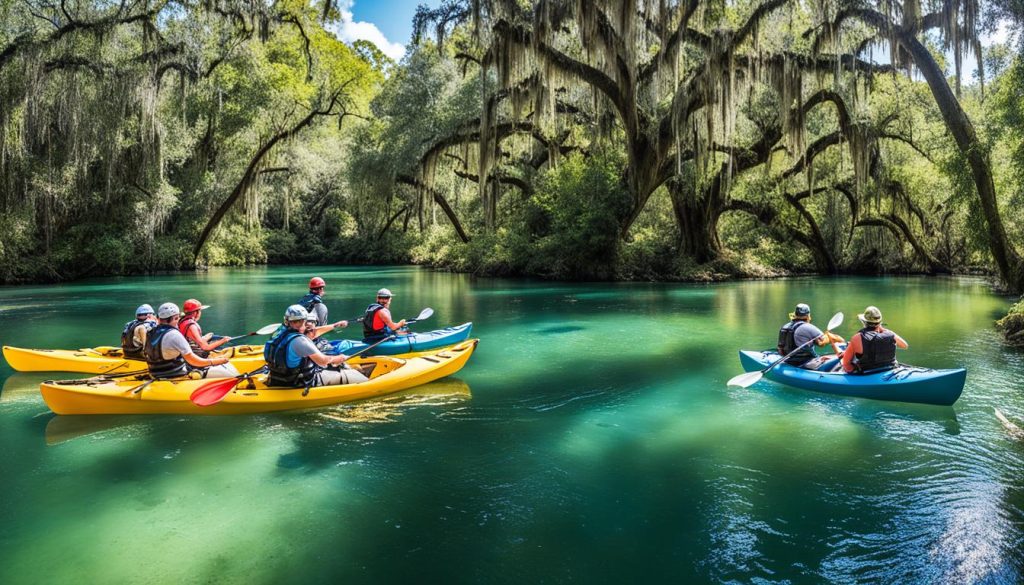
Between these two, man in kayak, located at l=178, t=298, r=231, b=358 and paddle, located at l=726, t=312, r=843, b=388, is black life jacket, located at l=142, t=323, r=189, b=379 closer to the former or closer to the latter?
man in kayak, located at l=178, t=298, r=231, b=358

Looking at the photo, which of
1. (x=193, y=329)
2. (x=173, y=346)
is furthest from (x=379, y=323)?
(x=173, y=346)

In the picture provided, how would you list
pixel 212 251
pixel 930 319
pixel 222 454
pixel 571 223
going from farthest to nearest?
1. pixel 212 251
2. pixel 571 223
3. pixel 930 319
4. pixel 222 454

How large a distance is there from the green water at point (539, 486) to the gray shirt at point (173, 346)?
2.49ft

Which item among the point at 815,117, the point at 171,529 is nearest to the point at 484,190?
the point at 815,117

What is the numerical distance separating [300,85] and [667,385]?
25873 mm

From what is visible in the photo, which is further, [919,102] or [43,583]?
[919,102]

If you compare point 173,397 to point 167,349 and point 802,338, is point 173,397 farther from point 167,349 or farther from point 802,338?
point 802,338

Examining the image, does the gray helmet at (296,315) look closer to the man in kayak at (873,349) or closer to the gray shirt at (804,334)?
the gray shirt at (804,334)

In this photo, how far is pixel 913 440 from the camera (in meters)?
6.50

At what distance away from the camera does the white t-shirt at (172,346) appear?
7.43 metres

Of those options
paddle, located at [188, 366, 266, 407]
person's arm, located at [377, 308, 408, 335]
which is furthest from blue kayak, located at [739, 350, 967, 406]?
paddle, located at [188, 366, 266, 407]

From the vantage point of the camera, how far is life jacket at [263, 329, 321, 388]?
745 centimetres

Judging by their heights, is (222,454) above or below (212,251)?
below

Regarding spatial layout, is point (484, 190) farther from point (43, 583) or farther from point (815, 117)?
point (43, 583)
